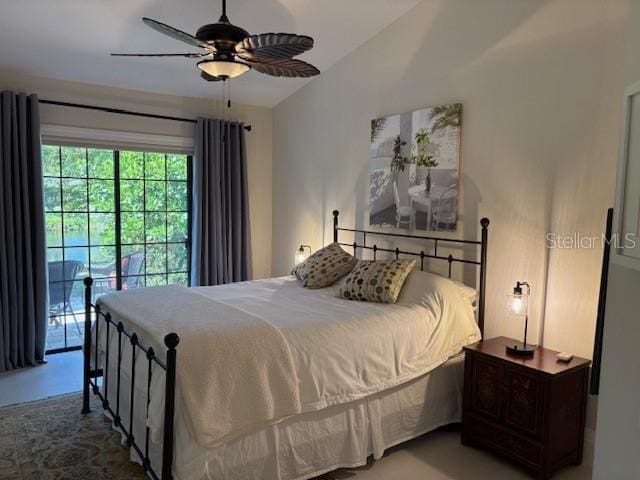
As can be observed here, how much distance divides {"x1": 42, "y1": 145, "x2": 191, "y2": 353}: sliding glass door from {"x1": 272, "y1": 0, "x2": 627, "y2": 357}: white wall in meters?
2.11

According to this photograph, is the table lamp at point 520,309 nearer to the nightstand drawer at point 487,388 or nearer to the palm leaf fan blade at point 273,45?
the nightstand drawer at point 487,388

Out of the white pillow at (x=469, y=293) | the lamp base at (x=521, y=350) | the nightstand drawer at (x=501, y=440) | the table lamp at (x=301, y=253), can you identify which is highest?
the table lamp at (x=301, y=253)

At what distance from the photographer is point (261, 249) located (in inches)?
221

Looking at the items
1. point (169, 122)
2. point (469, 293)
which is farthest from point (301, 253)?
point (469, 293)

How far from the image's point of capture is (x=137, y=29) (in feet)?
11.9

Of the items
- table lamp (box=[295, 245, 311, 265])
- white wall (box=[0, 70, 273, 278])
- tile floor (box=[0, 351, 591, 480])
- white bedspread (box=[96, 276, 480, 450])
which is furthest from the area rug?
white wall (box=[0, 70, 273, 278])

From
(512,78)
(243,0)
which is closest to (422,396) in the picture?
(512,78)

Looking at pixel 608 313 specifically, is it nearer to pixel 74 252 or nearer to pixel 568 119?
pixel 568 119

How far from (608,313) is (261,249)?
14.4ft

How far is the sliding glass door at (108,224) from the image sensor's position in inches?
177

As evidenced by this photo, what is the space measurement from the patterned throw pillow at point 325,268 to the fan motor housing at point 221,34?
1907 mm

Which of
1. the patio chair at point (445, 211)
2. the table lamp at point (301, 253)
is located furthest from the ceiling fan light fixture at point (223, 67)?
the table lamp at point (301, 253)

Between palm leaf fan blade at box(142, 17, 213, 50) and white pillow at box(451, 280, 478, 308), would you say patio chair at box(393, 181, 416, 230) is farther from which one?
palm leaf fan blade at box(142, 17, 213, 50)

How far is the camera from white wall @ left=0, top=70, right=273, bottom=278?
422cm
